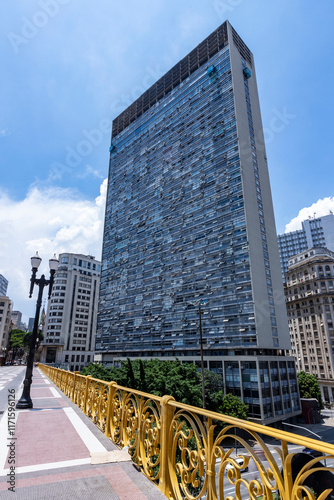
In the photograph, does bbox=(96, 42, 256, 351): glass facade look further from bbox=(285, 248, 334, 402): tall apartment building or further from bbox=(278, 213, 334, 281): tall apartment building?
bbox=(278, 213, 334, 281): tall apartment building

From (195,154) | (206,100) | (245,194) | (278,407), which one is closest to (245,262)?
(245,194)

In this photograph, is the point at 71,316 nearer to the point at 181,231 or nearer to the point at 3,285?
the point at 181,231

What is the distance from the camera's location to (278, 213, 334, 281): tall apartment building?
11906 cm

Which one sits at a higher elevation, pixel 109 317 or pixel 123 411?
pixel 109 317

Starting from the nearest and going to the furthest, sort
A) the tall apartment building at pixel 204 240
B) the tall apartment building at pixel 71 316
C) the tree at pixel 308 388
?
1. the tall apartment building at pixel 204 240
2. the tree at pixel 308 388
3. the tall apartment building at pixel 71 316

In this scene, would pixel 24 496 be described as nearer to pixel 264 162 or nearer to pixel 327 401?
pixel 264 162

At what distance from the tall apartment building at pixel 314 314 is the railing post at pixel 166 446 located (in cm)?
7351

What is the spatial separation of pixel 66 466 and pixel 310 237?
5299 inches

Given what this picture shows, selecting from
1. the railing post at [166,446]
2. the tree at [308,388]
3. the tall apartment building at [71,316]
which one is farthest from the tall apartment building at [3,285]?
the railing post at [166,446]

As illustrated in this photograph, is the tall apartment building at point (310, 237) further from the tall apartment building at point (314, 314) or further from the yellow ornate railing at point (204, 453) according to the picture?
the yellow ornate railing at point (204, 453)

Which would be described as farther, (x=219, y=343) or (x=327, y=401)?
(x=327, y=401)

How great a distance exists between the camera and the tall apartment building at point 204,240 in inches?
1683

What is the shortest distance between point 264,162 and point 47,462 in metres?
57.7

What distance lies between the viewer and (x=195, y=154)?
2266 inches
